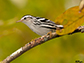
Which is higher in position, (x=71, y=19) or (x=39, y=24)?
(x=39, y=24)

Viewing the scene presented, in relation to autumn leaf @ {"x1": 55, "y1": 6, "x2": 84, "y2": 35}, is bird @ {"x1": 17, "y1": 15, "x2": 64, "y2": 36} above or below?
above

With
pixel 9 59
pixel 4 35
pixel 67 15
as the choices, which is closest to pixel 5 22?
pixel 4 35

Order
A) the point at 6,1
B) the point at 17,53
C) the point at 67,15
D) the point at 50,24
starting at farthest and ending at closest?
the point at 6,1 < the point at 50,24 < the point at 17,53 < the point at 67,15

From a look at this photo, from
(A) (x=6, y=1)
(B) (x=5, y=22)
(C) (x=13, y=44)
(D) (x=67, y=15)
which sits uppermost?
(A) (x=6, y=1)

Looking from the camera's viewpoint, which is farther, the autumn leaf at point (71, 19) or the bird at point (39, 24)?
the bird at point (39, 24)

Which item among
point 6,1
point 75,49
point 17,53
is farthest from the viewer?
point 6,1

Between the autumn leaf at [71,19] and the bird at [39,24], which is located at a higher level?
the bird at [39,24]

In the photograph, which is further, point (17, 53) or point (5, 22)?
point (5, 22)

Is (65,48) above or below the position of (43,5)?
below

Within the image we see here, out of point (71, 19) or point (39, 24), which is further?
point (39, 24)

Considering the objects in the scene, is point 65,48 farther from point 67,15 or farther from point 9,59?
point 67,15

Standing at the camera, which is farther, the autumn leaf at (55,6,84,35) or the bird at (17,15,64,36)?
the bird at (17,15,64,36)
